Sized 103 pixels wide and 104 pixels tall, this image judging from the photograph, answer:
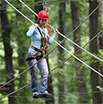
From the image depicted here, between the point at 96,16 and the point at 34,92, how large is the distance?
445cm

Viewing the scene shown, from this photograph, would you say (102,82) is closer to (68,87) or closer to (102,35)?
(102,35)

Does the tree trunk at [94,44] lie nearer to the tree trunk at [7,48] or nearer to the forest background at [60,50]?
the forest background at [60,50]

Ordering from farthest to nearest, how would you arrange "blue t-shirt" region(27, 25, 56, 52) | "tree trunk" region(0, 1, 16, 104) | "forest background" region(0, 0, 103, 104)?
"tree trunk" region(0, 1, 16, 104) < "forest background" region(0, 0, 103, 104) < "blue t-shirt" region(27, 25, 56, 52)

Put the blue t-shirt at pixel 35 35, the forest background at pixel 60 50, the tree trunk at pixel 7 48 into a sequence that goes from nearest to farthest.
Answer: the blue t-shirt at pixel 35 35 → the forest background at pixel 60 50 → the tree trunk at pixel 7 48

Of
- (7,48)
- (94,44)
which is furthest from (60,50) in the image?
(94,44)

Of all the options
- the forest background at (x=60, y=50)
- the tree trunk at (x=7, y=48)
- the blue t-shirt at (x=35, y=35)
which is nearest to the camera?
the blue t-shirt at (x=35, y=35)

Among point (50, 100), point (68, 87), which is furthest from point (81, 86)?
point (68, 87)

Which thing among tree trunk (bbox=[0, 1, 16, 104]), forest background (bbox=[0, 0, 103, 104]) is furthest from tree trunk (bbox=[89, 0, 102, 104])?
tree trunk (bbox=[0, 1, 16, 104])

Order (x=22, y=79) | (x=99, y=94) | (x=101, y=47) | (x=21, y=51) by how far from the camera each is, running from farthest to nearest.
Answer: (x=21, y=51) → (x=22, y=79) → (x=101, y=47) → (x=99, y=94)

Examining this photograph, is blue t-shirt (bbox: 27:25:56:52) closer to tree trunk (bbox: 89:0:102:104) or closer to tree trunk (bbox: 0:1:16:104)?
tree trunk (bbox: 89:0:102:104)

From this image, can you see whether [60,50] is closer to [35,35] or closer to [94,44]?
[94,44]

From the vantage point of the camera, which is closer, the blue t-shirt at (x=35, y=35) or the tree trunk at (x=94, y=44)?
the blue t-shirt at (x=35, y=35)

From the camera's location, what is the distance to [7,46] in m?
15.9

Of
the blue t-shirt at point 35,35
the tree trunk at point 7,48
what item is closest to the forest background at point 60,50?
the tree trunk at point 7,48
